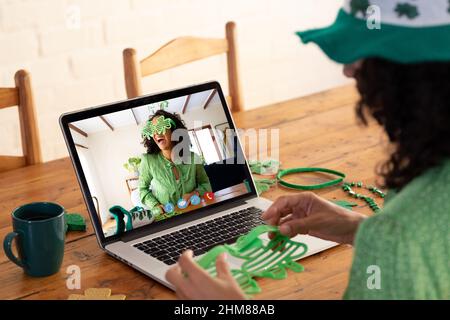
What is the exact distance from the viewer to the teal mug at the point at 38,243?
1.20 metres

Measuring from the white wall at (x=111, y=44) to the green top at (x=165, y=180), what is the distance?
1.20 metres

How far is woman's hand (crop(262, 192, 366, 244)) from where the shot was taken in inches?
47.5

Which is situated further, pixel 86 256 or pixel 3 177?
pixel 3 177

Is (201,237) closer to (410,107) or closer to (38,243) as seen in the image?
(38,243)

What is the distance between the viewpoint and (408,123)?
0.92m

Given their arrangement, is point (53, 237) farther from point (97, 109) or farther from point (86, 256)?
point (97, 109)

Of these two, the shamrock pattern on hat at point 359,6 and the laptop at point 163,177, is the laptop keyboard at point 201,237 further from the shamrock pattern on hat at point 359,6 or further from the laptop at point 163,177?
the shamrock pattern on hat at point 359,6

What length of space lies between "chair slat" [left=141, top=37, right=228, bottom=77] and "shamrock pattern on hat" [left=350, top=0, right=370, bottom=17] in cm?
112

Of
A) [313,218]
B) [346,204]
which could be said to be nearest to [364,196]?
[346,204]

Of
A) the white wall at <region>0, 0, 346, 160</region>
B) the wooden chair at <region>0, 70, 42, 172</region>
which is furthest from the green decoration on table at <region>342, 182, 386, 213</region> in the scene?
the white wall at <region>0, 0, 346, 160</region>

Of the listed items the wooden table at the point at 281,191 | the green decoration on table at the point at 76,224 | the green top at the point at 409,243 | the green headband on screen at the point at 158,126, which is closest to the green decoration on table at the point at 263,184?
the wooden table at the point at 281,191

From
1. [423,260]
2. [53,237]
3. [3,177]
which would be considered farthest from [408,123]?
[3,177]

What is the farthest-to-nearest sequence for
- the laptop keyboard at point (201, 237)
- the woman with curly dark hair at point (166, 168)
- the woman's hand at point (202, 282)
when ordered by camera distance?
the woman with curly dark hair at point (166, 168)
the laptop keyboard at point (201, 237)
the woman's hand at point (202, 282)
